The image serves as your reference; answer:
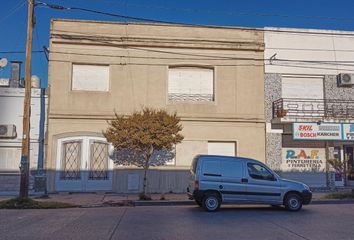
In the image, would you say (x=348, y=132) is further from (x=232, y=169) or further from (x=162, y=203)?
(x=162, y=203)

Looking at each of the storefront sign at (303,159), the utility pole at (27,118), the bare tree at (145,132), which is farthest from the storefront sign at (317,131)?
the utility pole at (27,118)

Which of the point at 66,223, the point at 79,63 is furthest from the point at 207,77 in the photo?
the point at 66,223

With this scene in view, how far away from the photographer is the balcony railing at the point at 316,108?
19.8 metres

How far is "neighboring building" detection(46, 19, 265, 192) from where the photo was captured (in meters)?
18.3

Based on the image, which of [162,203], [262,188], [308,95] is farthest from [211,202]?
[308,95]

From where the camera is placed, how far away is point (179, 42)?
19.6m

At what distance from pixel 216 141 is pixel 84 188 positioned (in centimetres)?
679

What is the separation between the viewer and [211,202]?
13.1 meters

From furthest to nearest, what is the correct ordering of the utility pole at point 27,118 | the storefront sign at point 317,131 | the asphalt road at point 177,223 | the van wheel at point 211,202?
1. the storefront sign at point 317,131
2. the utility pole at point 27,118
3. the van wheel at point 211,202
4. the asphalt road at point 177,223

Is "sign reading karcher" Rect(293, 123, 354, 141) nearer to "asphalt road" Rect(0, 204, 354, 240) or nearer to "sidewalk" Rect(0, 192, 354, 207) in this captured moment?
"sidewalk" Rect(0, 192, 354, 207)

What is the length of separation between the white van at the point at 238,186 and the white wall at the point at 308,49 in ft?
26.7

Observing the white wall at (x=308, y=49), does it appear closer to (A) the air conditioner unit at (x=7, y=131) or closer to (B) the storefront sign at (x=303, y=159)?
(B) the storefront sign at (x=303, y=159)

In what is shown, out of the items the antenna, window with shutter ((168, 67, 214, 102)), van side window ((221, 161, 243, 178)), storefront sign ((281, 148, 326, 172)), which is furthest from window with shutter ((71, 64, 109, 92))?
storefront sign ((281, 148, 326, 172))

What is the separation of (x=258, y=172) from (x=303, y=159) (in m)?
7.65
